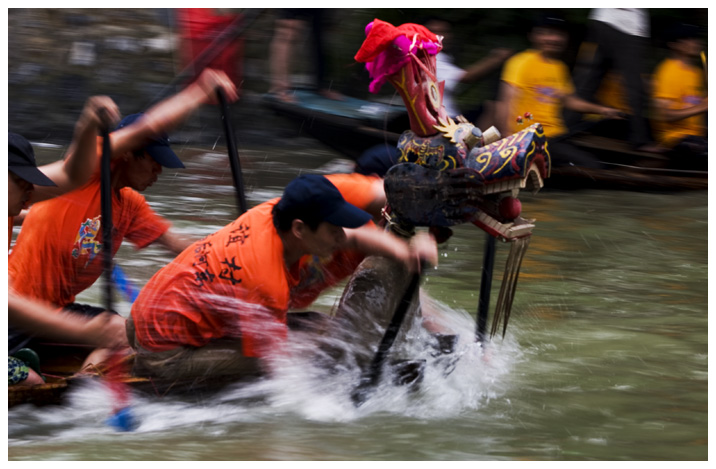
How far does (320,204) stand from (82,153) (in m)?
0.92

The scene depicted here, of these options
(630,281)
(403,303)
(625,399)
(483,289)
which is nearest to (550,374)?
(625,399)

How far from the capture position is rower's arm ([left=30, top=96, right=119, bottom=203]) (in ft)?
11.1

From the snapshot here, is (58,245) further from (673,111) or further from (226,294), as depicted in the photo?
(673,111)

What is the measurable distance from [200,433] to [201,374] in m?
0.21

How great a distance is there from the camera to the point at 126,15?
36.8 ft

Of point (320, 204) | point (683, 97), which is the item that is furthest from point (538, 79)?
point (320, 204)

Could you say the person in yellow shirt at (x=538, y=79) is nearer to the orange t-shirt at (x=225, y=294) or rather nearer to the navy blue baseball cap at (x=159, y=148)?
the navy blue baseball cap at (x=159, y=148)

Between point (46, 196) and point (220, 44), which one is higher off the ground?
point (220, 44)

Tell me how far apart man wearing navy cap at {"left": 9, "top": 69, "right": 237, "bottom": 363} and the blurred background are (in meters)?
3.35

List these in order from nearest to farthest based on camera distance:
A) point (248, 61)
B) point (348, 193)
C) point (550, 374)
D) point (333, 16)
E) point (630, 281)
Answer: point (348, 193) < point (550, 374) < point (630, 281) < point (333, 16) < point (248, 61)

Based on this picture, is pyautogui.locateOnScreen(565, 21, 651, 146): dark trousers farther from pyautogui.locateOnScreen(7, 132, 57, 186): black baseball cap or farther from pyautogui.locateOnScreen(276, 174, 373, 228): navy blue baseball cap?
pyautogui.locateOnScreen(7, 132, 57, 186): black baseball cap

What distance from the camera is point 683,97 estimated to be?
7.06m

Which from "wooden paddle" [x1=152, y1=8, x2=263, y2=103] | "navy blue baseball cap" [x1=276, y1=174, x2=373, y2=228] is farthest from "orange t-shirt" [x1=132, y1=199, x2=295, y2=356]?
"wooden paddle" [x1=152, y1=8, x2=263, y2=103]

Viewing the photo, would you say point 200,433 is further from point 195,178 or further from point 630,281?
point 195,178
